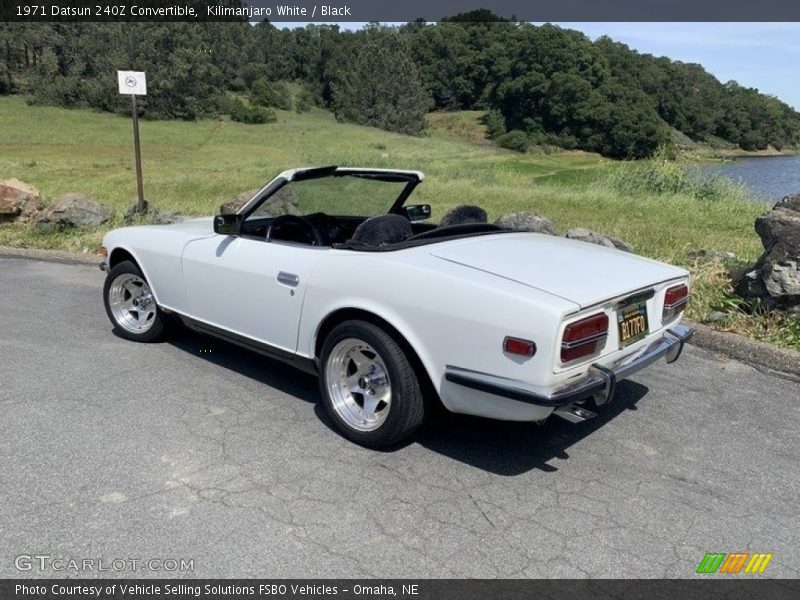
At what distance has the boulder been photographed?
5.25m

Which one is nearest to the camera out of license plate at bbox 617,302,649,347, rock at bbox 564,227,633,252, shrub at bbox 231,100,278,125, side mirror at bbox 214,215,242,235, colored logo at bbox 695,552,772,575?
colored logo at bbox 695,552,772,575

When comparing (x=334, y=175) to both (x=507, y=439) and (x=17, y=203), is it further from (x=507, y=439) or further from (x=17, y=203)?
(x=17, y=203)

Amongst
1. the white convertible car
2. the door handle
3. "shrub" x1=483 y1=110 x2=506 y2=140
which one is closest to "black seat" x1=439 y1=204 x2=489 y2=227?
the white convertible car

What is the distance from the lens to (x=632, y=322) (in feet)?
11.0

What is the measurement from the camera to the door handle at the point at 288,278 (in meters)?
3.72

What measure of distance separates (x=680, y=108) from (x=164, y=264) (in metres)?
106

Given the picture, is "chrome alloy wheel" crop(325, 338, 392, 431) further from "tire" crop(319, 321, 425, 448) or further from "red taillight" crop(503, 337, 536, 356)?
"red taillight" crop(503, 337, 536, 356)

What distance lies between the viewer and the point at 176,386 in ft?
14.4

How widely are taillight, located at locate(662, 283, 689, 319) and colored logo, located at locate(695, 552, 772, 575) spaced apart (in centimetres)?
132

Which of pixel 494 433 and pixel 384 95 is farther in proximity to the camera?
pixel 384 95

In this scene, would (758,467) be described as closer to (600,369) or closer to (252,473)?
(600,369)

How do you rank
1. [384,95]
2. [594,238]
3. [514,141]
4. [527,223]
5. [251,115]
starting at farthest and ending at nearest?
[514,141] < [384,95] < [251,115] < [527,223] < [594,238]

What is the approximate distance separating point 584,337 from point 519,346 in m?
0.32

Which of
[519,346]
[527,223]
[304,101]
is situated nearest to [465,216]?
[519,346]
